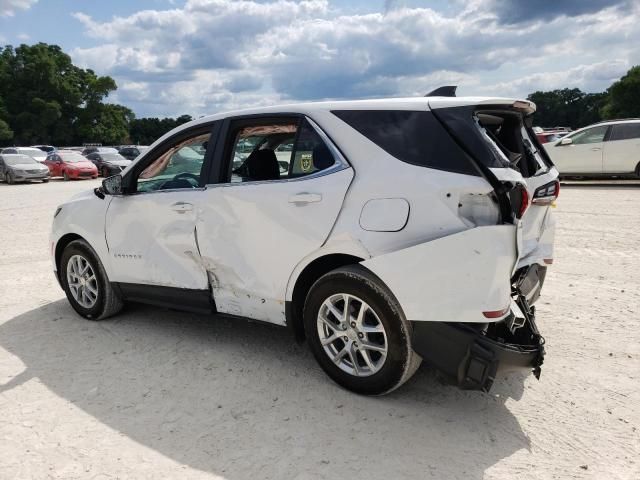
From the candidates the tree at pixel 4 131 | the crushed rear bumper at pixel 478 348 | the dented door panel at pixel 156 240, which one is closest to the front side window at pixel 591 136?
the crushed rear bumper at pixel 478 348

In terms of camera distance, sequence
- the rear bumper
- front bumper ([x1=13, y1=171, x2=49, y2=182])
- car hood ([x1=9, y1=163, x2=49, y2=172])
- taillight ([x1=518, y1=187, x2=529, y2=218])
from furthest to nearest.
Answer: car hood ([x1=9, y1=163, x2=49, y2=172])
front bumper ([x1=13, y1=171, x2=49, y2=182])
taillight ([x1=518, y1=187, x2=529, y2=218])
the rear bumper

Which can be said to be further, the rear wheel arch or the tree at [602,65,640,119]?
the tree at [602,65,640,119]

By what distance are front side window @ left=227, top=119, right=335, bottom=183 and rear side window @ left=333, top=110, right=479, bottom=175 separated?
302 millimetres

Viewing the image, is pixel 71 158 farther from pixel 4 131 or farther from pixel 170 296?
pixel 4 131

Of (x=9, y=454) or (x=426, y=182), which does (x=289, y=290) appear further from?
(x=9, y=454)

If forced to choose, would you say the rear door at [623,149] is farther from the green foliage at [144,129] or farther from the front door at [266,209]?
the green foliage at [144,129]

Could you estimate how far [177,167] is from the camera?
4.23 meters

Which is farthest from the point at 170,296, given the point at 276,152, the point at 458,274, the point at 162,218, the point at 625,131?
the point at 625,131

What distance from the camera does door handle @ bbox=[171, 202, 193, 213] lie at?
3931mm

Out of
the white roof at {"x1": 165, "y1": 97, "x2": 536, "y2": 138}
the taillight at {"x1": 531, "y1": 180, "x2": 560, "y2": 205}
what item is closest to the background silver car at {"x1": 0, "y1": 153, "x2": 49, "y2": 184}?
the white roof at {"x1": 165, "y1": 97, "x2": 536, "y2": 138}

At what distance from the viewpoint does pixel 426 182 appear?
9.62ft

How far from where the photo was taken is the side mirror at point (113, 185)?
175 inches

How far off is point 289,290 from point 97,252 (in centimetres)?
214

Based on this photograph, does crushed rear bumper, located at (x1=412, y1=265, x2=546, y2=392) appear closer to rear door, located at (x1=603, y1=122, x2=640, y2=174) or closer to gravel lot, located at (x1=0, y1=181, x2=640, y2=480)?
gravel lot, located at (x1=0, y1=181, x2=640, y2=480)
